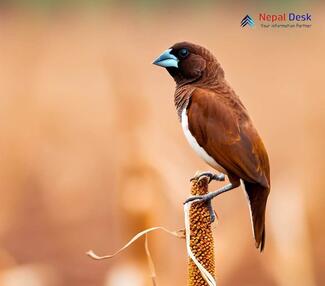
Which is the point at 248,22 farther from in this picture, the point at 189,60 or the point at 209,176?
the point at 209,176

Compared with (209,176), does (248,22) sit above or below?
above

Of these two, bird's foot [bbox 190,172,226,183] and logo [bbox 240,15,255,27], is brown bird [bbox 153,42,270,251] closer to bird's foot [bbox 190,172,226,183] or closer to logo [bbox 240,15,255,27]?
bird's foot [bbox 190,172,226,183]

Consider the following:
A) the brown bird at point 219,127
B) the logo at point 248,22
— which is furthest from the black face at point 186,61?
the logo at point 248,22

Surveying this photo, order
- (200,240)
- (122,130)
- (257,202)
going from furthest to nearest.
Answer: (122,130) → (257,202) → (200,240)

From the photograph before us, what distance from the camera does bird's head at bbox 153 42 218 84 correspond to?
0.88m

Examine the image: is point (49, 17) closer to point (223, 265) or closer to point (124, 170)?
point (124, 170)

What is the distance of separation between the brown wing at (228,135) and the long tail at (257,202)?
1 centimetres

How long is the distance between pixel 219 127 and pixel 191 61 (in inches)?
4.1

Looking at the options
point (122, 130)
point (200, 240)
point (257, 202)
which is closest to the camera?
Answer: point (200, 240)

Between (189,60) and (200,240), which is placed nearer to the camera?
(200,240)

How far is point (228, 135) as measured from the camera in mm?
839

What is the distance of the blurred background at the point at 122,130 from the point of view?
1.12 metres

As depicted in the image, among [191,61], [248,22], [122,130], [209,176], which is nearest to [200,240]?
[209,176]

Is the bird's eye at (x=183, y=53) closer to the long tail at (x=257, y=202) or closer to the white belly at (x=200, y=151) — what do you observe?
the white belly at (x=200, y=151)
